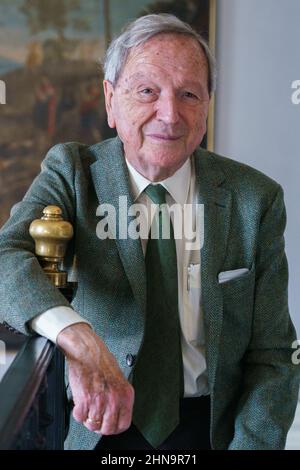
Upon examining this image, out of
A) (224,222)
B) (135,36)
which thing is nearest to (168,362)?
(224,222)

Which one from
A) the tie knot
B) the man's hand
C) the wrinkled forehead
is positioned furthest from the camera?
the tie knot

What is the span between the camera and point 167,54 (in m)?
1.32

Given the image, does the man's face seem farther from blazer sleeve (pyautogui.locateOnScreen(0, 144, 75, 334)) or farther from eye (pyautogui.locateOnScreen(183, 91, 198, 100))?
blazer sleeve (pyautogui.locateOnScreen(0, 144, 75, 334))

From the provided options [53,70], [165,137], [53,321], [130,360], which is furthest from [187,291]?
[53,70]

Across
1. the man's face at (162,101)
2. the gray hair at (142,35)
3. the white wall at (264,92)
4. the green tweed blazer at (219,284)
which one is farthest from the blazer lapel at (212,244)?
the white wall at (264,92)

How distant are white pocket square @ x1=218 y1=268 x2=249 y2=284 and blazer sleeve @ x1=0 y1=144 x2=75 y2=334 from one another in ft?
1.10

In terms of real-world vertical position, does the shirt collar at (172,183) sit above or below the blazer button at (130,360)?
above

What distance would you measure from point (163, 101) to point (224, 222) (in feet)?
0.95

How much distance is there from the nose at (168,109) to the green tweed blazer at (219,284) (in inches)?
6.3

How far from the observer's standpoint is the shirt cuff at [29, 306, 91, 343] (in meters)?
1.03

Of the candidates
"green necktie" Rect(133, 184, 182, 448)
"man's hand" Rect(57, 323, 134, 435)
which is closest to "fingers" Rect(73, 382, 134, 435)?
"man's hand" Rect(57, 323, 134, 435)

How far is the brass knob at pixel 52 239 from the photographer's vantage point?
45.3 inches

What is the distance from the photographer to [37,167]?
130 inches

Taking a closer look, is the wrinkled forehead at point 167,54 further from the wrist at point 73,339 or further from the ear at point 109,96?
the wrist at point 73,339
